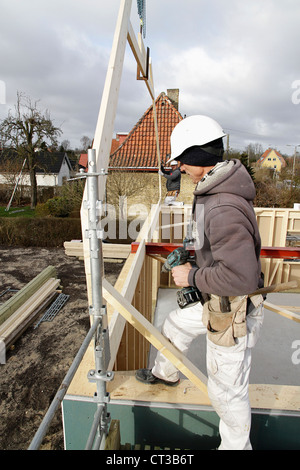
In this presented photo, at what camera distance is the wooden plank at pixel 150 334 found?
71.9 inches

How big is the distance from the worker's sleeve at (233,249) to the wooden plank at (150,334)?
647 millimetres

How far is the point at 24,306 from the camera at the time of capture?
7828mm

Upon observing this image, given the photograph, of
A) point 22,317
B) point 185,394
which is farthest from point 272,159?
point 185,394

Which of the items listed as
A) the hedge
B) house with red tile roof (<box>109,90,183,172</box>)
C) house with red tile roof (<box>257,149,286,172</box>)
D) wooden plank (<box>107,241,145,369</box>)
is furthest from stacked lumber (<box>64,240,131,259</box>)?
house with red tile roof (<box>257,149,286,172</box>)

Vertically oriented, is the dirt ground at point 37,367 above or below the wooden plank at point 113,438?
below

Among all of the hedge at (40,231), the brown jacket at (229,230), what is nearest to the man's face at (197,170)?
the brown jacket at (229,230)

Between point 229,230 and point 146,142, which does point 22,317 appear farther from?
point 146,142

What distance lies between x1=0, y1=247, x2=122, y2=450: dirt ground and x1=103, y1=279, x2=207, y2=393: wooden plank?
3005 mm

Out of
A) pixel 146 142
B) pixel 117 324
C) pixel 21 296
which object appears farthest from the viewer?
pixel 146 142

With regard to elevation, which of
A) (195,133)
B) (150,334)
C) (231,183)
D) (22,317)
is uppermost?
(195,133)

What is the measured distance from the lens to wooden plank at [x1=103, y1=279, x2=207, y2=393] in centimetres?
183

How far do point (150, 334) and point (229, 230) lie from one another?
91 cm

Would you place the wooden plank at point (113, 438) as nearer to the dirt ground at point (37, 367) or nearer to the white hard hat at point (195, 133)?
the white hard hat at point (195, 133)
